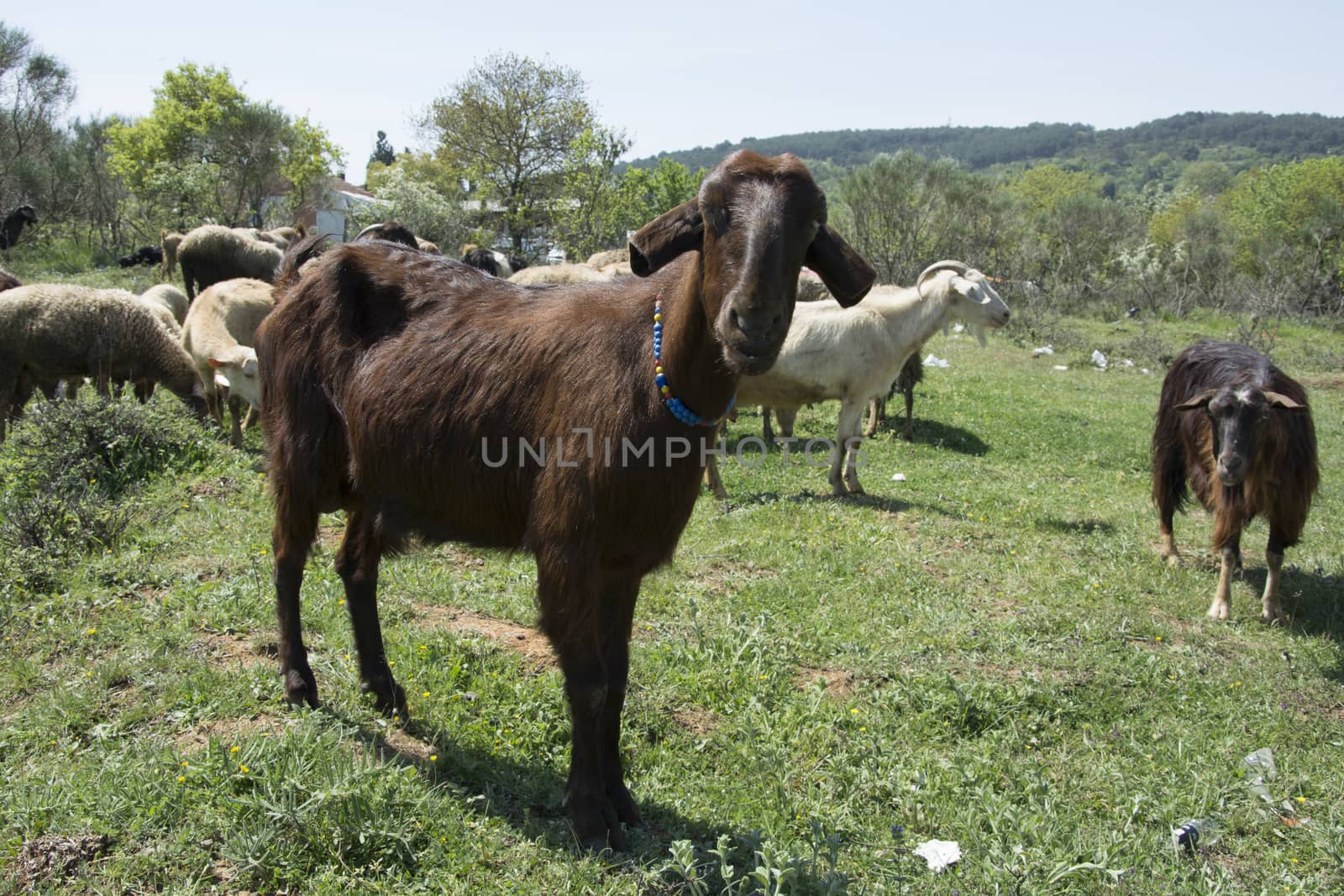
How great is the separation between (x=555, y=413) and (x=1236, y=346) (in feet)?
22.4

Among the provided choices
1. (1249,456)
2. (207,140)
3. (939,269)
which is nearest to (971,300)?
(939,269)

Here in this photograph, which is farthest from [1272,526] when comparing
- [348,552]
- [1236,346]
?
[348,552]

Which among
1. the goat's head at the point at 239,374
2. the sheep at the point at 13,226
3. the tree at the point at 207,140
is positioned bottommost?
the goat's head at the point at 239,374

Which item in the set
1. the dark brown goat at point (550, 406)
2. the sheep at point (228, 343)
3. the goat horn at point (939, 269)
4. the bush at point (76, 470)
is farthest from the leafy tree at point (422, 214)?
the dark brown goat at point (550, 406)

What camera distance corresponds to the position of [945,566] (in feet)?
22.0

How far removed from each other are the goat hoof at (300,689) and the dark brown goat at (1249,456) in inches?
237

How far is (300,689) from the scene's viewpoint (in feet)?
12.8

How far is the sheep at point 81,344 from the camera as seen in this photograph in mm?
8594

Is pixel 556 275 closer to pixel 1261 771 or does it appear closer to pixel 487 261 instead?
pixel 487 261

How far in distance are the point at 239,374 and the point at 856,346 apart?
6.27m

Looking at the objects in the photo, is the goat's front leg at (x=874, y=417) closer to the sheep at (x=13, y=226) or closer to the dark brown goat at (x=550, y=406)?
the dark brown goat at (x=550, y=406)

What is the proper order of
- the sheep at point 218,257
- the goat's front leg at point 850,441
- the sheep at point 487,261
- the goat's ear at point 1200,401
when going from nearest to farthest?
1. the goat's ear at point 1200,401
2. the goat's front leg at point 850,441
3. the sheep at point 487,261
4. the sheep at point 218,257

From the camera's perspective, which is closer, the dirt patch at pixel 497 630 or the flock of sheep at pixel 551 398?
the flock of sheep at pixel 551 398

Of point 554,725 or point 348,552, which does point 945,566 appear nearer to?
point 554,725
